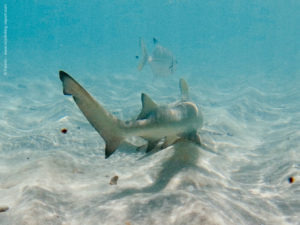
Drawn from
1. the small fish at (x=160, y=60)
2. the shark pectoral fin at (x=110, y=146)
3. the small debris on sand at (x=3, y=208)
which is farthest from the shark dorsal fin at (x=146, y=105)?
the small fish at (x=160, y=60)

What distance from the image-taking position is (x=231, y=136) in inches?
309

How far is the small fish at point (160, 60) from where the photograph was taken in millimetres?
7043

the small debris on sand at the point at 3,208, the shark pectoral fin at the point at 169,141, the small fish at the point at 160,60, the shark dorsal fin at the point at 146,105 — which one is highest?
the small fish at the point at 160,60

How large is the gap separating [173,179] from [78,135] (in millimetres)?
4696

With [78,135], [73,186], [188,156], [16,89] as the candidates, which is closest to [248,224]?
[188,156]

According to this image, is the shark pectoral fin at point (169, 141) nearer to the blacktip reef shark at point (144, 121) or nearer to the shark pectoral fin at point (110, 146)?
the blacktip reef shark at point (144, 121)

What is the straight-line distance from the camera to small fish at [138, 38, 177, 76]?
7.04m

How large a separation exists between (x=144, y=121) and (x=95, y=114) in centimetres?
91

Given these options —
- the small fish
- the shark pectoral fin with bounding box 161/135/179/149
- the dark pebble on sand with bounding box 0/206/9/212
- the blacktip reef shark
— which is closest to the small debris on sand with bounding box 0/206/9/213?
the dark pebble on sand with bounding box 0/206/9/212

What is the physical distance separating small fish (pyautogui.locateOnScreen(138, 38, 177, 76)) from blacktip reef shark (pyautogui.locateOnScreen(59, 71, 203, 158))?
5.00 ft

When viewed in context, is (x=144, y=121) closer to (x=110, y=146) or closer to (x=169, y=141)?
(x=110, y=146)

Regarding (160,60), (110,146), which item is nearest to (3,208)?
(110,146)

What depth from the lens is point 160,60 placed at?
713 centimetres

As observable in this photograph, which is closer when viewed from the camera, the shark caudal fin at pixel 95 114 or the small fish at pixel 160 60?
the shark caudal fin at pixel 95 114
